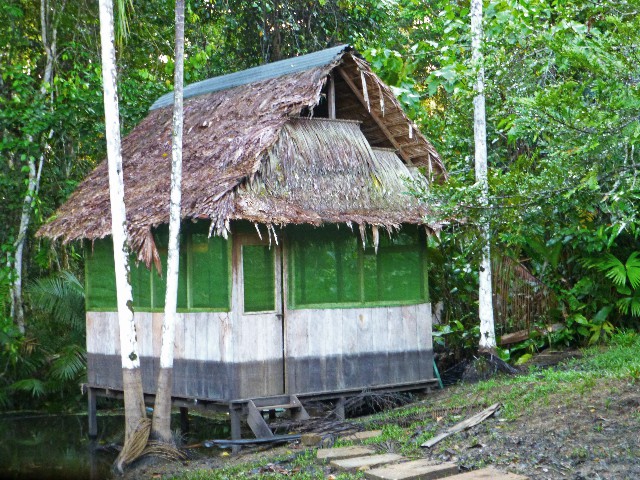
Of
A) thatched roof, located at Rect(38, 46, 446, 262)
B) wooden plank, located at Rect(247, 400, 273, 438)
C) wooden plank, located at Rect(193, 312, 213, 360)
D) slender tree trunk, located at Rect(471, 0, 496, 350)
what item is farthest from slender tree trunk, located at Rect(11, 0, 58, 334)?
slender tree trunk, located at Rect(471, 0, 496, 350)

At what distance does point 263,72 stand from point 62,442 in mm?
6114

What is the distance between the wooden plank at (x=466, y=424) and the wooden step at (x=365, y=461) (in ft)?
1.15

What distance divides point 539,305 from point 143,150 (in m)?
6.50

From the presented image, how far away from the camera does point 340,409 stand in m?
10.4

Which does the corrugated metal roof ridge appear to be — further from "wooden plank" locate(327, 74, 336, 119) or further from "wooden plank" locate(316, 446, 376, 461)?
"wooden plank" locate(316, 446, 376, 461)

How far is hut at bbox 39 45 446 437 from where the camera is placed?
9.66 m

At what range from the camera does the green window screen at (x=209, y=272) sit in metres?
9.75

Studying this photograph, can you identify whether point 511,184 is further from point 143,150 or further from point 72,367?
point 72,367

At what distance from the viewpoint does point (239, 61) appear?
1803 cm

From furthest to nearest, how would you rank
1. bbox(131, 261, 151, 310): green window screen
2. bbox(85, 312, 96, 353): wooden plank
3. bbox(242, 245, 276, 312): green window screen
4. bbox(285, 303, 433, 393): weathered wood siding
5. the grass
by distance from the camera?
bbox(85, 312, 96, 353): wooden plank
bbox(131, 261, 151, 310): green window screen
bbox(285, 303, 433, 393): weathered wood siding
bbox(242, 245, 276, 312): green window screen
the grass

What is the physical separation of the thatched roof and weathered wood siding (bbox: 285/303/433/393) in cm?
131

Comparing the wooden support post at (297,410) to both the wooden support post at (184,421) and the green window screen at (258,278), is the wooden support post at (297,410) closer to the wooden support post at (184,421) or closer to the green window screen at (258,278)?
the green window screen at (258,278)

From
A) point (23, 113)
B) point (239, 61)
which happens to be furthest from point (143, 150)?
point (239, 61)

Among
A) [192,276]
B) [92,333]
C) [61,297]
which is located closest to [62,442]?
[92,333]
